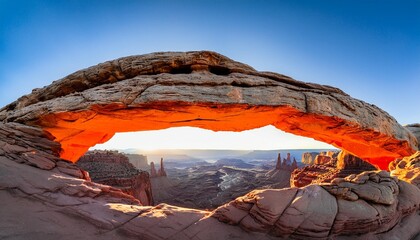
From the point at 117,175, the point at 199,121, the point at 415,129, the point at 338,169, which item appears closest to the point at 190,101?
the point at 199,121

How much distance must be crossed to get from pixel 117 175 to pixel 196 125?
2834cm

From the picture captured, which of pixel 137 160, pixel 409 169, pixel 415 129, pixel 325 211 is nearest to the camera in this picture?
pixel 325 211

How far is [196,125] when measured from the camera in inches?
401

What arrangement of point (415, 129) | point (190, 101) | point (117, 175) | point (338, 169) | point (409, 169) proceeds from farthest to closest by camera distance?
point (117, 175), point (338, 169), point (415, 129), point (409, 169), point (190, 101)

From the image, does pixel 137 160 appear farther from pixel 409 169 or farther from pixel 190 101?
pixel 409 169

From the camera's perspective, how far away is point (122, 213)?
6.07 m

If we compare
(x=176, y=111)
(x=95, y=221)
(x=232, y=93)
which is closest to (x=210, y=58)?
(x=232, y=93)

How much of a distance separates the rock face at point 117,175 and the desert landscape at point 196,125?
19.2 metres

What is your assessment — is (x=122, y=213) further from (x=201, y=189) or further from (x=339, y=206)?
(x=201, y=189)

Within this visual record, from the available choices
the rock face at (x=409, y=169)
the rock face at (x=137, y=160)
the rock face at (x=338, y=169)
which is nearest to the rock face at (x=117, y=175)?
the rock face at (x=338, y=169)

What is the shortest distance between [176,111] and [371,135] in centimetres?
994

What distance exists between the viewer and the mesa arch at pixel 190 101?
→ 7902 millimetres

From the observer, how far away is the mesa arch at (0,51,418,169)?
25.9ft

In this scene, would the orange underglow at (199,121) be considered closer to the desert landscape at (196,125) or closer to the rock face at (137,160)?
the desert landscape at (196,125)
